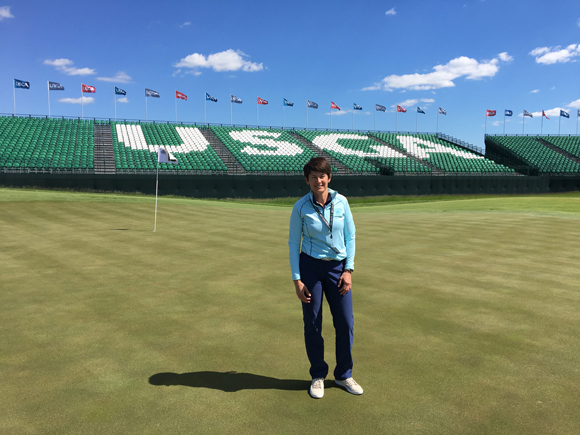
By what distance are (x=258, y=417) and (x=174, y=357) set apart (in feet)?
5.46

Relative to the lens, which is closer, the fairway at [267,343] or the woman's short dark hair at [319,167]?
the fairway at [267,343]

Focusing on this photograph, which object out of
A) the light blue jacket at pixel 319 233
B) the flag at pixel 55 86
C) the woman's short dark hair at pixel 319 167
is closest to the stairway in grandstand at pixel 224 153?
the flag at pixel 55 86

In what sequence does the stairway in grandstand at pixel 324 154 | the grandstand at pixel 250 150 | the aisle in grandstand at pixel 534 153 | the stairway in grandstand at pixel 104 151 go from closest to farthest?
1. the stairway in grandstand at pixel 104 151
2. the grandstand at pixel 250 150
3. the stairway in grandstand at pixel 324 154
4. the aisle in grandstand at pixel 534 153

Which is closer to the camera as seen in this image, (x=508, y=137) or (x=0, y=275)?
(x=0, y=275)

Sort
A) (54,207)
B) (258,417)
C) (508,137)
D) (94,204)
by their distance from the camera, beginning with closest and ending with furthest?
(258,417)
(54,207)
(94,204)
(508,137)

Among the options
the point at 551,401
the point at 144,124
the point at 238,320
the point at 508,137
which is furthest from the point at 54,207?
the point at 508,137

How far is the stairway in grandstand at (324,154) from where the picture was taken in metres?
45.2

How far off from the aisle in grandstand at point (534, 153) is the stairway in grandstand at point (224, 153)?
34985 mm

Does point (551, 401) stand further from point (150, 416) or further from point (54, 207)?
point (54, 207)

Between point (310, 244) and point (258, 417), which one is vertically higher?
point (310, 244)

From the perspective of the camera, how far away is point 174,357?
5176 mm

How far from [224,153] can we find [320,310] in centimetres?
4352

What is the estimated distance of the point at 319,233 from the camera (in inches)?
167

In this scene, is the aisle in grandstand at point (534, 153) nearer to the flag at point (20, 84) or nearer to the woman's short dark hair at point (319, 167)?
the woman's short dark hair at point (319, 167)
